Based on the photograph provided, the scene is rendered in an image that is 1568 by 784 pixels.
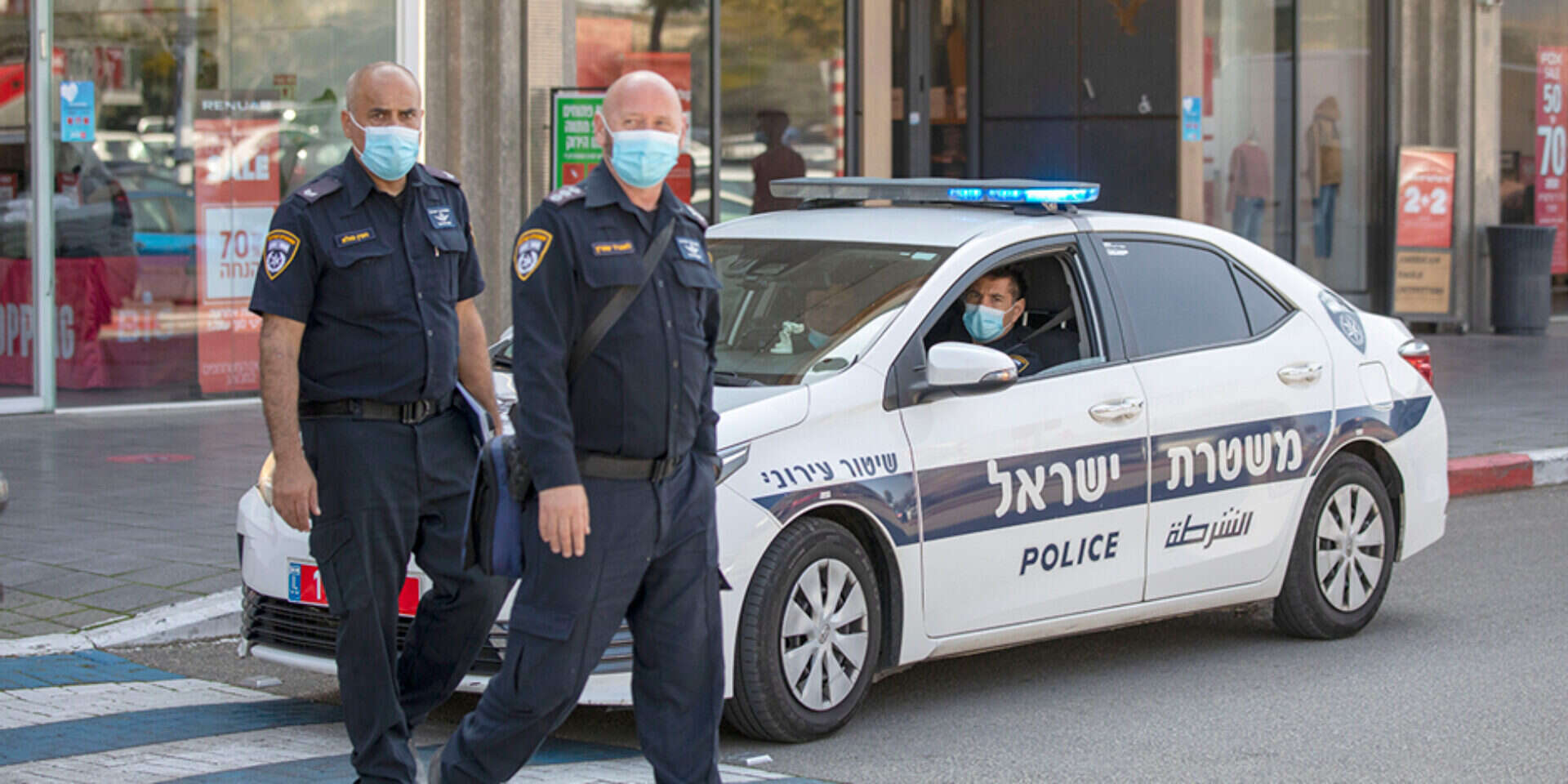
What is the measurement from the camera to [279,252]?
477 centimetres

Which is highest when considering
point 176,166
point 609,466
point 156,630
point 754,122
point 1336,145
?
point 1336,145

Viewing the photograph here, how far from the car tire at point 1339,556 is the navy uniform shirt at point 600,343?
138 inches

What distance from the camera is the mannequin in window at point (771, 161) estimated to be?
16219 mm

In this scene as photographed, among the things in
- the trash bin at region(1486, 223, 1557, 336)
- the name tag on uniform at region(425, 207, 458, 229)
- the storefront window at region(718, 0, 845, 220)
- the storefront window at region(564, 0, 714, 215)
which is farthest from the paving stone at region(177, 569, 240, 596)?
the trash bin at region(1486, 223, 1557, 336)

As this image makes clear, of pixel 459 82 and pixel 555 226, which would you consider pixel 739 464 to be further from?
pixel 459 82

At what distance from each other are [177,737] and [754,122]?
11.1m

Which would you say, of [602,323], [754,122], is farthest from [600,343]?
[754,122]

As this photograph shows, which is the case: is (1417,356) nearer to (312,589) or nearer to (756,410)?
(756,410)

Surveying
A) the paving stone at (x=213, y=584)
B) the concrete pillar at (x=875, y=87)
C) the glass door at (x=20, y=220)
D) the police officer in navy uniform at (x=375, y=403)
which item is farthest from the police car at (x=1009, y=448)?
the concrete pillar at (x=875, y=87)

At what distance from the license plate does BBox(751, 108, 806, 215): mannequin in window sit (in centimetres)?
1057

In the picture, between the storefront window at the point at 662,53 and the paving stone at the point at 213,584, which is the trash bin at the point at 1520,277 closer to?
the storefront window at the point at 662,53

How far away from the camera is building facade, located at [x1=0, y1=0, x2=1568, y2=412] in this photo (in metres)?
12.7

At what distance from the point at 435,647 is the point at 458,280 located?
3.11ft

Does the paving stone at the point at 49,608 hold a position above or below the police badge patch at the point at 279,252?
below
